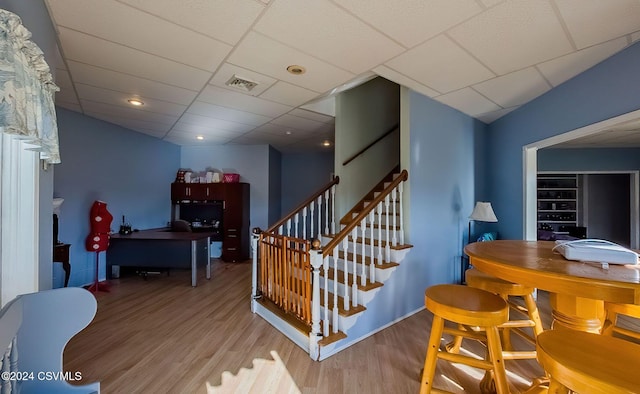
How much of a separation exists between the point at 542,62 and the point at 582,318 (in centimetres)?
201

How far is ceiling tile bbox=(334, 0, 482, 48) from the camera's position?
152 cm

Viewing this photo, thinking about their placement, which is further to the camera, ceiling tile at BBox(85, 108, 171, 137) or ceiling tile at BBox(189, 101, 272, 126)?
ceiling tile at BBox(85, 108, 171, 137)

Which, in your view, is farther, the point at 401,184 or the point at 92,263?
the point at 92,263

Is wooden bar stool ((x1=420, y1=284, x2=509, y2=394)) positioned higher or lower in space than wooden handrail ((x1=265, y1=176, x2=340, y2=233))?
lower

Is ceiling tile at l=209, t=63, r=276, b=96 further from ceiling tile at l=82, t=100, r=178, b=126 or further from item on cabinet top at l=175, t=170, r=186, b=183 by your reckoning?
item on cabinet top at l=175, t=170, r=186, b=183

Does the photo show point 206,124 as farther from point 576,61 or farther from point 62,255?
point 576,61

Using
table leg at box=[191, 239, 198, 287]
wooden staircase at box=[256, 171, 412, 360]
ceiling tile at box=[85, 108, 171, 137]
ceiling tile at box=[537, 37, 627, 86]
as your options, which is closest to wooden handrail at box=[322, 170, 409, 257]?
wooden staircase at box=[256, 171, 412, 360]

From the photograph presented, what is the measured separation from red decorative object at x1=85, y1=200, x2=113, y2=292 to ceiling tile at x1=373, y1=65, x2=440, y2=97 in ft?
13.6

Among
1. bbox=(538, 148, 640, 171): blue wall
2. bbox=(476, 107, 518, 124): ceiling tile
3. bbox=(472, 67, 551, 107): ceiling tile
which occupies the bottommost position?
bbox=(538, 148, 640, 171): blue wall

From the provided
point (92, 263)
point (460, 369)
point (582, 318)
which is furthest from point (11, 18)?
point (92, 263)

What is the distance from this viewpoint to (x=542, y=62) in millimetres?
2197

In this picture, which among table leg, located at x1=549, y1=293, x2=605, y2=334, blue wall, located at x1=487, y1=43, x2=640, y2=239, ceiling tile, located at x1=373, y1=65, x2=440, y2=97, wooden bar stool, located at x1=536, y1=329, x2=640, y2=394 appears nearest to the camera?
wooden bar stool, located at x1=536, y1=329, x2=640, y2=394

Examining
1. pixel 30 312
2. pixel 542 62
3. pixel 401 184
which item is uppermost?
pixel 542 62

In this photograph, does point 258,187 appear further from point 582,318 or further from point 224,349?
point 582,318
